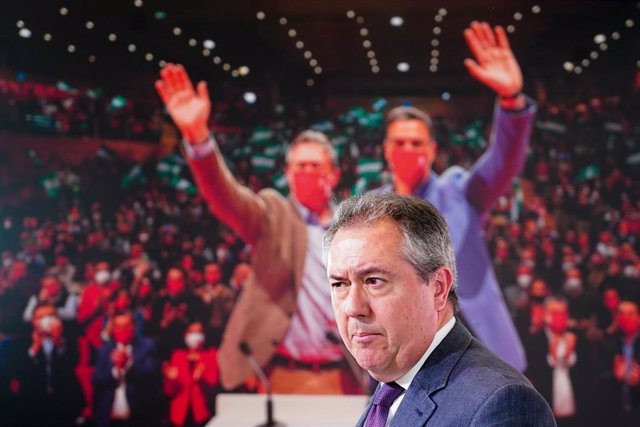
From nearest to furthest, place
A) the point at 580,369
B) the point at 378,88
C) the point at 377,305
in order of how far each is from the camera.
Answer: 1. the point at 377,305
2. the point at 580,369
3. the point at 378,88

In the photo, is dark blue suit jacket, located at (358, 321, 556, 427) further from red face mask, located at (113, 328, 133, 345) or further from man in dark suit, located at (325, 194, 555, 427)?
red face mask, located at (113, 328, 133, 345)

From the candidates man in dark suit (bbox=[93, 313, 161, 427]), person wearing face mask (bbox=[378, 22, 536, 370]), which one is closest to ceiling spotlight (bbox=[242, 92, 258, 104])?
person wearing face mask (bbox=[378, 22, 536, 370])

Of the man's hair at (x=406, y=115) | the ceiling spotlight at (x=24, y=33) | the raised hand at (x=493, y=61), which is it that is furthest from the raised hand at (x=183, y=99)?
the raised hand at (x=493, y=61)

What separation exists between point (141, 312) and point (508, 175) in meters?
2.65

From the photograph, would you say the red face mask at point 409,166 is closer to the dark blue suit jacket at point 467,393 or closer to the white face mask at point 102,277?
the white face mask at point 102,277

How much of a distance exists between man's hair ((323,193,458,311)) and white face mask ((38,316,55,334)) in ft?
12.8

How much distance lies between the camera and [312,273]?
14.4 ft

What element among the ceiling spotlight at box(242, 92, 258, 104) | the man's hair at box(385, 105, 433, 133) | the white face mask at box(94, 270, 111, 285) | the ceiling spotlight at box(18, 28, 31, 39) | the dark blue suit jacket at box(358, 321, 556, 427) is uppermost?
the ceiling spotlight at box(18, 28, 31, 39)

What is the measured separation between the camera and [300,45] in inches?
179

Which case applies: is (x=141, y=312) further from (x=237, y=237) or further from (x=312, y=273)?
(x=312, y=273)

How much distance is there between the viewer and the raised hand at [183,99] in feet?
14.9

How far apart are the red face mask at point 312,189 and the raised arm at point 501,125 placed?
948 mm

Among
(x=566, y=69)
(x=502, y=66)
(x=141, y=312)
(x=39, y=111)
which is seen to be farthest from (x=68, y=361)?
(x=566, y=69)

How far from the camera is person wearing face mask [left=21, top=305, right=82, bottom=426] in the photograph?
458 centimetres
